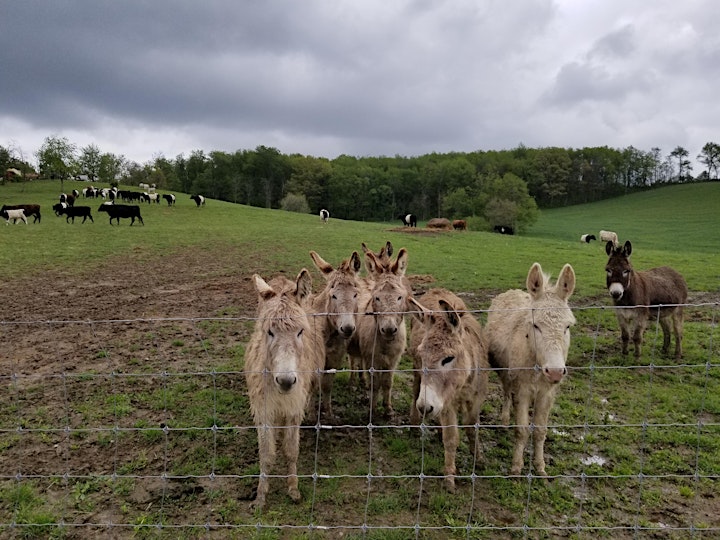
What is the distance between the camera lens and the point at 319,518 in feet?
13.2

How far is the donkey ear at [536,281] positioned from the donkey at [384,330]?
1545 millimetres

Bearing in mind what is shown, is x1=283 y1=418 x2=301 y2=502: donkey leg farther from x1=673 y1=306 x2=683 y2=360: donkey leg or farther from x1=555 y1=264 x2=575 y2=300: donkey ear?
Result: x1=673 y1=306 x2=683 y2=360: donkey leg

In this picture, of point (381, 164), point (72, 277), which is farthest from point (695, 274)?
point (381, 164)

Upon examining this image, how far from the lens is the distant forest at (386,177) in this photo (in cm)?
7844

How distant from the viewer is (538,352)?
4301 millimetres

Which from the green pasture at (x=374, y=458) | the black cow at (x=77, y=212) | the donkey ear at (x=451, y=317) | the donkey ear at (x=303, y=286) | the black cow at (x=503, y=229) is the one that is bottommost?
the green pasture at (x=374, y=458)

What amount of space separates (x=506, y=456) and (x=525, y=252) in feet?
59.3

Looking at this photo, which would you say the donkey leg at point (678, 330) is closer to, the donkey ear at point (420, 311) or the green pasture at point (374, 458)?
the green pasture at point (374, 458)

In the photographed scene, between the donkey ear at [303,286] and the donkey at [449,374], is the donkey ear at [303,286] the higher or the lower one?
the higher one

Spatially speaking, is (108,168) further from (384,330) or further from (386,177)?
(384,330)

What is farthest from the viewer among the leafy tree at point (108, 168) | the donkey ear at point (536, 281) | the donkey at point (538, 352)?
the leafy tree at point (108, 168)

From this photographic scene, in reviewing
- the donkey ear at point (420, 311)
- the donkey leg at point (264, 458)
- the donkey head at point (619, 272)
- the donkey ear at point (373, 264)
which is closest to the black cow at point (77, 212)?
the donkey ear at point (373, 264)

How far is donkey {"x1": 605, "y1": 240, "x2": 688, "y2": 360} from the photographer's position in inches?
318

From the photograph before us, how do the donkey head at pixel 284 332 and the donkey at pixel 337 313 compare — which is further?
the donkey at pixel 337 313
